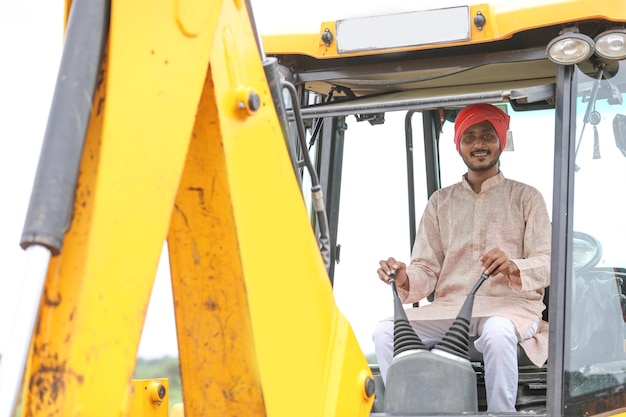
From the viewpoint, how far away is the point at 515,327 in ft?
11.9

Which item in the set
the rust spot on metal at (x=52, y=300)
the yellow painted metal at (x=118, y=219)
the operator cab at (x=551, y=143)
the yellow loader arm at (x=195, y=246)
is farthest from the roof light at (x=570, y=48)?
the rust spot on metal at (x=52, y=300)

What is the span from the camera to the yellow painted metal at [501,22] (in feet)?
10.9

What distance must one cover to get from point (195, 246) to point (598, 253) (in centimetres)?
182

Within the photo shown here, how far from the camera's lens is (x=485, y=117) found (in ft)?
13.5

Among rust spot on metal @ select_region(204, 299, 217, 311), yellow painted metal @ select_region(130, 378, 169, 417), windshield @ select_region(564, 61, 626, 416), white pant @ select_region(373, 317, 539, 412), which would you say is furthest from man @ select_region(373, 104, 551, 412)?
rust spot on metal @ select_region(204, 299, 217, 311)

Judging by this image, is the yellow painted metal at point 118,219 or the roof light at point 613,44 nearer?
the yellow painted metal at point 118,219

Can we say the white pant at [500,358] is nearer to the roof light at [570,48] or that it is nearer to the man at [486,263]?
the man at [486,263]

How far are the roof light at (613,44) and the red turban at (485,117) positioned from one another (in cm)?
83

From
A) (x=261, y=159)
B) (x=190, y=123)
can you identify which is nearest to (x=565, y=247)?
(x=261, y=159)

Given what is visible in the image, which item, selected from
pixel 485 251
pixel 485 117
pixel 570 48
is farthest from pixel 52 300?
pixel 485 117

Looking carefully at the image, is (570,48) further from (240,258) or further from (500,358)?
(240,258)

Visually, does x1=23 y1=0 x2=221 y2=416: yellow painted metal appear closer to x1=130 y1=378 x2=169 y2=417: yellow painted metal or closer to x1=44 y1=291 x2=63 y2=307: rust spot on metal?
x1=44 y1=291 x2=63 y2=307: rust spot on metal

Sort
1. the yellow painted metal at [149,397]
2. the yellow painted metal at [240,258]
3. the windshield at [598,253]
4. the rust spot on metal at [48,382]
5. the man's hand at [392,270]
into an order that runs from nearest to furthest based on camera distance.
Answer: the rust spot on metal at [48,382] < the yellow painted metal at [240,258] < the windshield at [598,253] < the yellow painted metal at [149,397] < the man's hand at [392,270]

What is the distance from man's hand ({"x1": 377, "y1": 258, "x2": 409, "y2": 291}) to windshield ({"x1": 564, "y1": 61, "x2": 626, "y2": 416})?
0.84m
